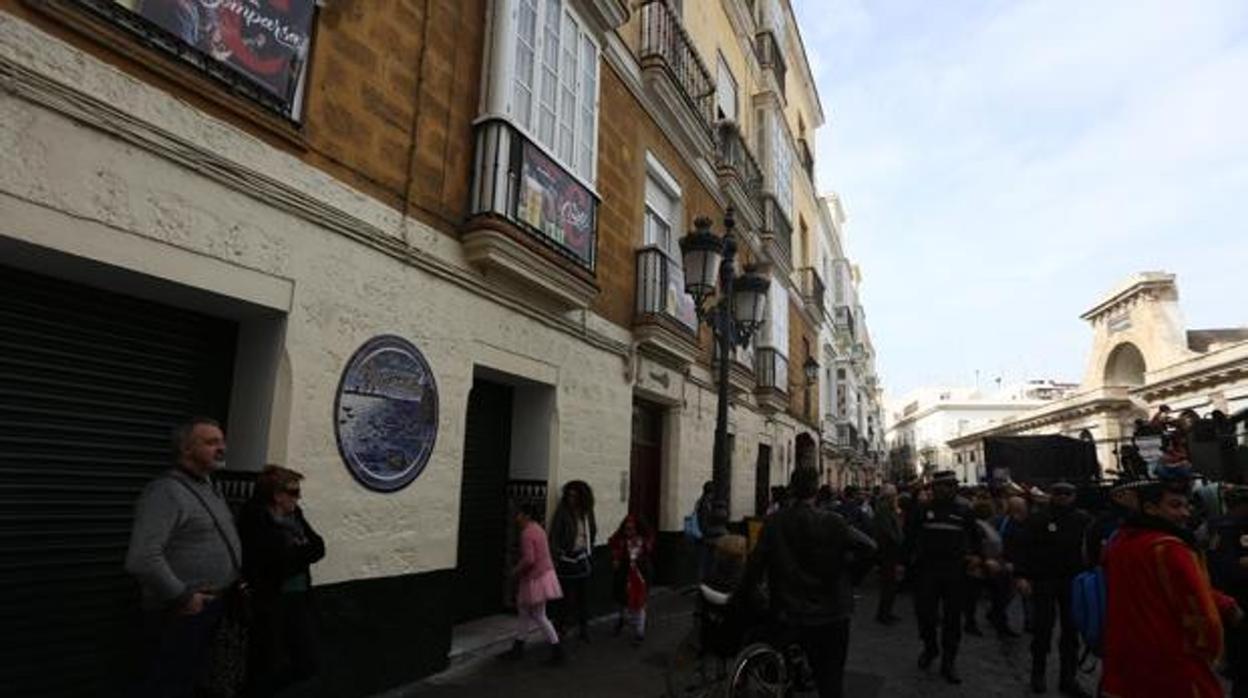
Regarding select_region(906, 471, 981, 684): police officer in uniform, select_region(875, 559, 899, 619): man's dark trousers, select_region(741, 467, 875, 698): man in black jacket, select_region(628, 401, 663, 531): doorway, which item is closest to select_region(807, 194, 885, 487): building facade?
select_region(628, 401, 663, 531): doorway

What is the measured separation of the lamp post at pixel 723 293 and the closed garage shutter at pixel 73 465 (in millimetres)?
4951

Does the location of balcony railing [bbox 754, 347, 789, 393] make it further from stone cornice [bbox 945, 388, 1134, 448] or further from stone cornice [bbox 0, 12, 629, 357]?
stone cornice [bbox 945, 388, 1134, 448]

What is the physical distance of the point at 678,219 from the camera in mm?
12383

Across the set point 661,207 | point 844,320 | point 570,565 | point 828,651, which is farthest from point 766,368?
point 844,320

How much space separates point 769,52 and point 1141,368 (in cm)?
3283

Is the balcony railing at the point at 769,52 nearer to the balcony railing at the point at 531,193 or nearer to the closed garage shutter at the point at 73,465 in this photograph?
the balcony railing at the point at 531,193

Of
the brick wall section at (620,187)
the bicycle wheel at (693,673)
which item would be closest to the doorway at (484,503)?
the brick wall section at (620,187)

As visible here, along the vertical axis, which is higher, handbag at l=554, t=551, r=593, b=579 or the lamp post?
the lamp post

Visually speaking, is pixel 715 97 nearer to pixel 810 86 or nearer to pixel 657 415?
pixel 657 415

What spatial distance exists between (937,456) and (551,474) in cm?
7891

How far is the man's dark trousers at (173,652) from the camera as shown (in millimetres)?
3408

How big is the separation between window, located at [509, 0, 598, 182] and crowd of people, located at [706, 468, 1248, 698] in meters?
4.52

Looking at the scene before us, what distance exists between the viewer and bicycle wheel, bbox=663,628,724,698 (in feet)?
16.9

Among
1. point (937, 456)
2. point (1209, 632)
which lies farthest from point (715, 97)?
point (937, 456)
